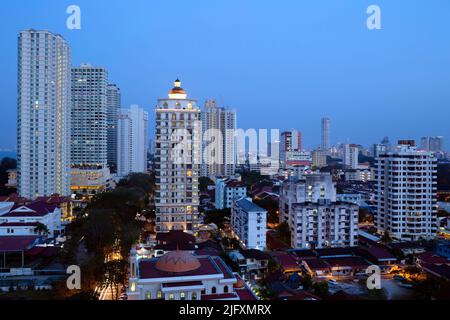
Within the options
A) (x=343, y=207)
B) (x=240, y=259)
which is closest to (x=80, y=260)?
(x=240, y=259)

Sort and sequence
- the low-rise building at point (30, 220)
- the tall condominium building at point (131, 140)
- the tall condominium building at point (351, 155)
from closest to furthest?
the low-rise building at point (30, 220)
the tall condominium building at point (131, 140)
the tall condominium building at point (351, 155)

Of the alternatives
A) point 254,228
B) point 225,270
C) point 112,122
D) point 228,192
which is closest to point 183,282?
point 225,270

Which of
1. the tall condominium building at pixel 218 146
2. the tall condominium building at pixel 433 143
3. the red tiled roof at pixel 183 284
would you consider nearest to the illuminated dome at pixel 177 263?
the red tiled roof at pixel 183 284

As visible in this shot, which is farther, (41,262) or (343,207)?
(343,207)

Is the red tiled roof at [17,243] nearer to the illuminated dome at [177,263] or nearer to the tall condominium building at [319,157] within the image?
the illuminated dome at [177,263]

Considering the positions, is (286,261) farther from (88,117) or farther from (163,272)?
(88,117)
